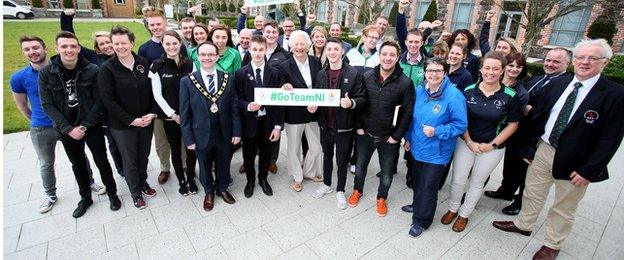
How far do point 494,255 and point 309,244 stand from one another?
6.29 feet

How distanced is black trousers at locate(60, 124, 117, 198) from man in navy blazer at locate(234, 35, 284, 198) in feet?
5.17

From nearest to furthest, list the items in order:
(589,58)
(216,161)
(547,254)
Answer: (589,58), (547,254), (216,161)

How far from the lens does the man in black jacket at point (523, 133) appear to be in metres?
3.35

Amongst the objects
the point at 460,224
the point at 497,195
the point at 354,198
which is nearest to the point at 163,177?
the point at 354,198

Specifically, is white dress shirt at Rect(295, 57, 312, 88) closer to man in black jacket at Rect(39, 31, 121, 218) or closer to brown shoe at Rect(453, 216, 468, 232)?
man in black jacket at Rect(39, 31, 121, 218)

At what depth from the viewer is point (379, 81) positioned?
10.8 ft

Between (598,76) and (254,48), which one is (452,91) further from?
(254,48)

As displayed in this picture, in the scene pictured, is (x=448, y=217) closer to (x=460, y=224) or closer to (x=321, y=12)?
(x=460, y=224)

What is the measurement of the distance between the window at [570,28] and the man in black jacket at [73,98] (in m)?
18.3

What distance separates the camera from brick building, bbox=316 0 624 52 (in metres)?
13.1

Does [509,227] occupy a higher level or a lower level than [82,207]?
higher

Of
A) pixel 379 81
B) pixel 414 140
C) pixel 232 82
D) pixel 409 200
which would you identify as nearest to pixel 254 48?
pixel 232 82

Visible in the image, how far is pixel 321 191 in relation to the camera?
4199 mm

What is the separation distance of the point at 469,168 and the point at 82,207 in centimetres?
445
